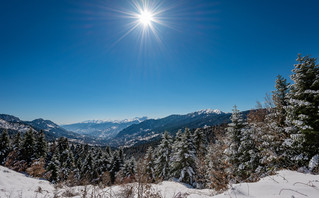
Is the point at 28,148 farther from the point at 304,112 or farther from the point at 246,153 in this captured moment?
the point at 304,112

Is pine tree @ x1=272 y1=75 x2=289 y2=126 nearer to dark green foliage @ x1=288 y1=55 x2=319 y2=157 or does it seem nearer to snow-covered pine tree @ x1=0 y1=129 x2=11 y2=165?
dark green foliage @ x1=288 y1=55 x2=319 y2=157

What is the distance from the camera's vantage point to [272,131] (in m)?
11.5

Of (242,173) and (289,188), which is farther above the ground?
(289,188)

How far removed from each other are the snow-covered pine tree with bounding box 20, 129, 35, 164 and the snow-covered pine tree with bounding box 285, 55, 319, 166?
1630 inches

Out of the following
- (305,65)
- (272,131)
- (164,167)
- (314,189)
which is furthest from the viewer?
(164,167)

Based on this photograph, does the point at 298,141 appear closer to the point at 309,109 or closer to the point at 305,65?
the point at 309,109

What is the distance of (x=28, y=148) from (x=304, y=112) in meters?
43.1

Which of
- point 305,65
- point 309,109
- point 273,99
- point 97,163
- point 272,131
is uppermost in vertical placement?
point 305,65

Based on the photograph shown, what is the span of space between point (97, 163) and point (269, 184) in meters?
38.8

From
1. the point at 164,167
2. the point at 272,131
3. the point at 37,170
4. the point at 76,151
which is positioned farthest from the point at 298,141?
the point at 76,151

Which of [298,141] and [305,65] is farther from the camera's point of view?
[305,65]

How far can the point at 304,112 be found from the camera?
9.54m

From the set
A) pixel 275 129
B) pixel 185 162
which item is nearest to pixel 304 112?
pixel 275 129

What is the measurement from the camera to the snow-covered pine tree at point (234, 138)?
45.8 feet
